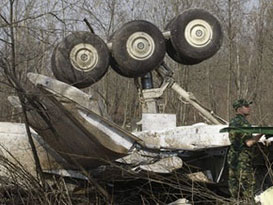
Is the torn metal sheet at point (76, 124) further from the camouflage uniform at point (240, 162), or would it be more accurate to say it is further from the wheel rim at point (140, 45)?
the wheel rim at point (140, 45)

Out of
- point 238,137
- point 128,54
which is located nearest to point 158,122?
point 128,54

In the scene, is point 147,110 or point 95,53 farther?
point 147,110

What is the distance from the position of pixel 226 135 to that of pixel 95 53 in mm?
2243

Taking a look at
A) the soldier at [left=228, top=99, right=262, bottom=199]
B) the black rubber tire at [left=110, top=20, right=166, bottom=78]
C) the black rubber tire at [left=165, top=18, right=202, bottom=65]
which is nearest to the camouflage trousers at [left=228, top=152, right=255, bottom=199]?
the soldier at [left=228, top=99, right=262, bottom=199]

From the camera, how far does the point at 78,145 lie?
213 inches

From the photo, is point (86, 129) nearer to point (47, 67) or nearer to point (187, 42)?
point (47, 67)

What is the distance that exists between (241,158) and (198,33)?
2.33m

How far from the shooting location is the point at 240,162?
5.55m

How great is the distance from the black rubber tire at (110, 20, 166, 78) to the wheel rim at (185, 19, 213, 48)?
1.46ft

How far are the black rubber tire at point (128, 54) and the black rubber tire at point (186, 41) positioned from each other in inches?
10.7

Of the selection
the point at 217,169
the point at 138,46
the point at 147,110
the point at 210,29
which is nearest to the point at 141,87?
the point at 147,110

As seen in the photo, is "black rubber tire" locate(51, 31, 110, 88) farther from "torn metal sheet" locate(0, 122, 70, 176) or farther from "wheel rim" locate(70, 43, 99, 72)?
"torn metal sheet" locate(0, 122, 70, 176)

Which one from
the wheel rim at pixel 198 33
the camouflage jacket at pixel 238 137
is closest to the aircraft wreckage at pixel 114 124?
the wheel rim at pixel 198 33

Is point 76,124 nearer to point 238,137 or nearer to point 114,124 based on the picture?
point 114,124
